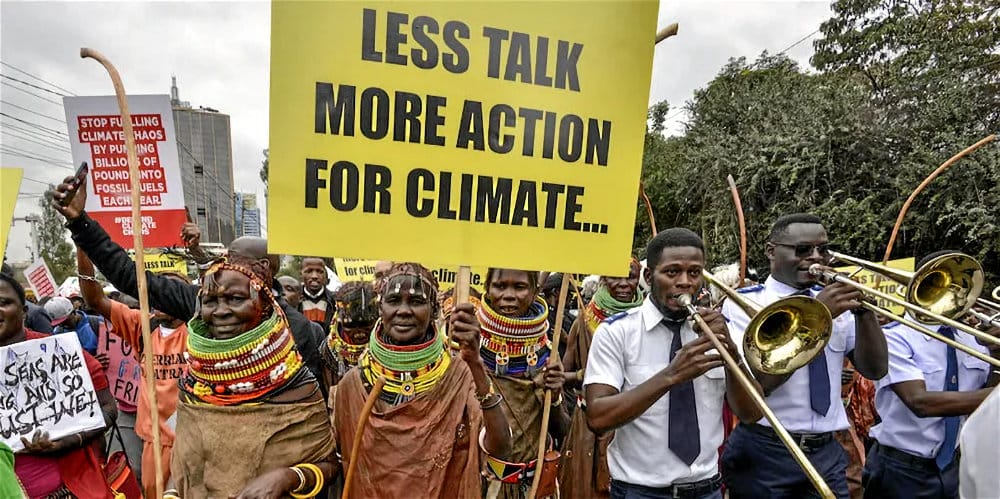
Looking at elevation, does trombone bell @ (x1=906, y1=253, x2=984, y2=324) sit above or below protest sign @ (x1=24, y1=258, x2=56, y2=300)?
above

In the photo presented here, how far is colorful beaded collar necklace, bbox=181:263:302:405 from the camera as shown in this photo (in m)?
2.61

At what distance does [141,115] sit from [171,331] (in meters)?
1.64

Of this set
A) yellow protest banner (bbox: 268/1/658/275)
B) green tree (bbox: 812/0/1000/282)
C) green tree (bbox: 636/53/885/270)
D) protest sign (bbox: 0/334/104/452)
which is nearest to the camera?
yellow protest banner (bbox: 268/1/658/275)

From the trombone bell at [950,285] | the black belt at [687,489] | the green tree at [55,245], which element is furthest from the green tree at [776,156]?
the green tree at [55,245]

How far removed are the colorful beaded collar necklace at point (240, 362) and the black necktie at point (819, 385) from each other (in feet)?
8.83

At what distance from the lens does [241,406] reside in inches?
105

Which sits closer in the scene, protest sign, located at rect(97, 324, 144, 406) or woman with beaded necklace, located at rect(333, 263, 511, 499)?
woman with beaded necklace, located at rect(333, 263, 511, 499)

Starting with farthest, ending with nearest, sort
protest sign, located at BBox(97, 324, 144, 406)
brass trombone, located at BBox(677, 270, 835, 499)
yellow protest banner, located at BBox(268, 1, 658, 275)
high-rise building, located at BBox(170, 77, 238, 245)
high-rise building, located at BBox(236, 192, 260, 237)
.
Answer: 1. high-rise building, located at BBox(236, 192, 260, 237)
2. high-rise building, located at BBox(170, 77, 238, 245)
3. protest sign, located at BBox(97, 324, 144, 406)
4. brass trombone, located at BBox(677, 270, 835, 499)
5. yellow protest banner, located at BBox(268, 1, 658, 275)

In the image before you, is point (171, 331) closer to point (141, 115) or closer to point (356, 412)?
point (141, 115)

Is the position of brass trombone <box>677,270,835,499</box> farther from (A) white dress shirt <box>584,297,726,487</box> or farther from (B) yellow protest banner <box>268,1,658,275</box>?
(B) yellow protest banner <box>268,1,658,275</box>

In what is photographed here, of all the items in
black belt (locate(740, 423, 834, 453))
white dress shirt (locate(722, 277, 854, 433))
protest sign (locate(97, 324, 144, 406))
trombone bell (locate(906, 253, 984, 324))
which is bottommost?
protest sign (locate(97, 324, 144, 406))

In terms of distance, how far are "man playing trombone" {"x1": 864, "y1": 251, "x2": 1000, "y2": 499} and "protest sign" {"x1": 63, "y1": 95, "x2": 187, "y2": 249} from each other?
173 inches

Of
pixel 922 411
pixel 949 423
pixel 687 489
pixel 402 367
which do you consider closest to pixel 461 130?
pixel 402 367

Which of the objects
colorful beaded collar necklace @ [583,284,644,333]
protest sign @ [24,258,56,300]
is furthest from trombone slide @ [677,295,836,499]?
protest sign @ [24,258,56,300]
